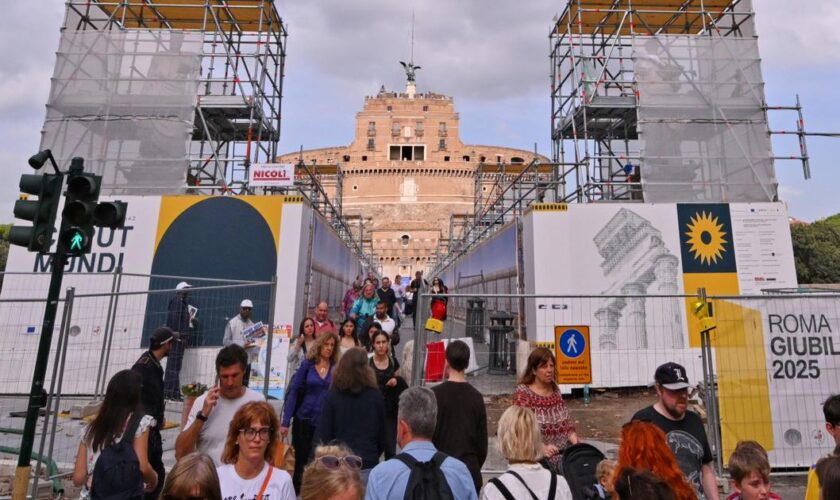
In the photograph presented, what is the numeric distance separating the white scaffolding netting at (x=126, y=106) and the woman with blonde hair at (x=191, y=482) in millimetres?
11848

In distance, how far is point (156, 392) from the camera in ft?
12.4

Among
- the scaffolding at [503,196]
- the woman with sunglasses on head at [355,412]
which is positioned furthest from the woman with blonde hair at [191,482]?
the scaffolding at [503,196]

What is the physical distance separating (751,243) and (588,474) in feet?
36.7

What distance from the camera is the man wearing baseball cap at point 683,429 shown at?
3096 millimetres

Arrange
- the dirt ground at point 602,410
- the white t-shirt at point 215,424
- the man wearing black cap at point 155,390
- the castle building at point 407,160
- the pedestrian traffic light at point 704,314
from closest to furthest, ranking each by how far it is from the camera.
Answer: the man wearing black cap at point 155,390, the white t-shirt at point 215,424, the pedestrian traffic light at point 704,314, the dirt ground at point 602,410, the castle building at point 407,160

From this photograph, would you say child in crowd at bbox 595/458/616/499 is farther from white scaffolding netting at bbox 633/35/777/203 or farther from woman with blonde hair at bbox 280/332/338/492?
white scaffolding netting at bbox 633/35/777/203

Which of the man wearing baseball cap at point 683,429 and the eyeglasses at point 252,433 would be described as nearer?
the eyeglasses at point 252,433

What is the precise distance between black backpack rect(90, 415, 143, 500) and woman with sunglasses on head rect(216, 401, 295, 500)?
2.19ft

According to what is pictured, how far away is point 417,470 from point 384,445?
150 centimetres

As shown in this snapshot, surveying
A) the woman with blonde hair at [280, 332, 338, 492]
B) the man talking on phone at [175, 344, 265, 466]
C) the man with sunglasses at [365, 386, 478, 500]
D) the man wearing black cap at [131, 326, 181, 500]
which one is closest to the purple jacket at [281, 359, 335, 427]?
the woman with blonde hair at [280, 332, 338, 492]

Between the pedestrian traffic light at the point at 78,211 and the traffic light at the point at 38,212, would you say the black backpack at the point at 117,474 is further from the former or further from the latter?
the traffic light at the point at 38,212

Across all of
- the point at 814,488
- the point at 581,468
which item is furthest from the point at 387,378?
the point at 814,488

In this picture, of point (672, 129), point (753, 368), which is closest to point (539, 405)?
point (753, 368)

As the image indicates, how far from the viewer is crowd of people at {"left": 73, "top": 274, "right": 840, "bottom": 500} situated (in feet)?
7.38
